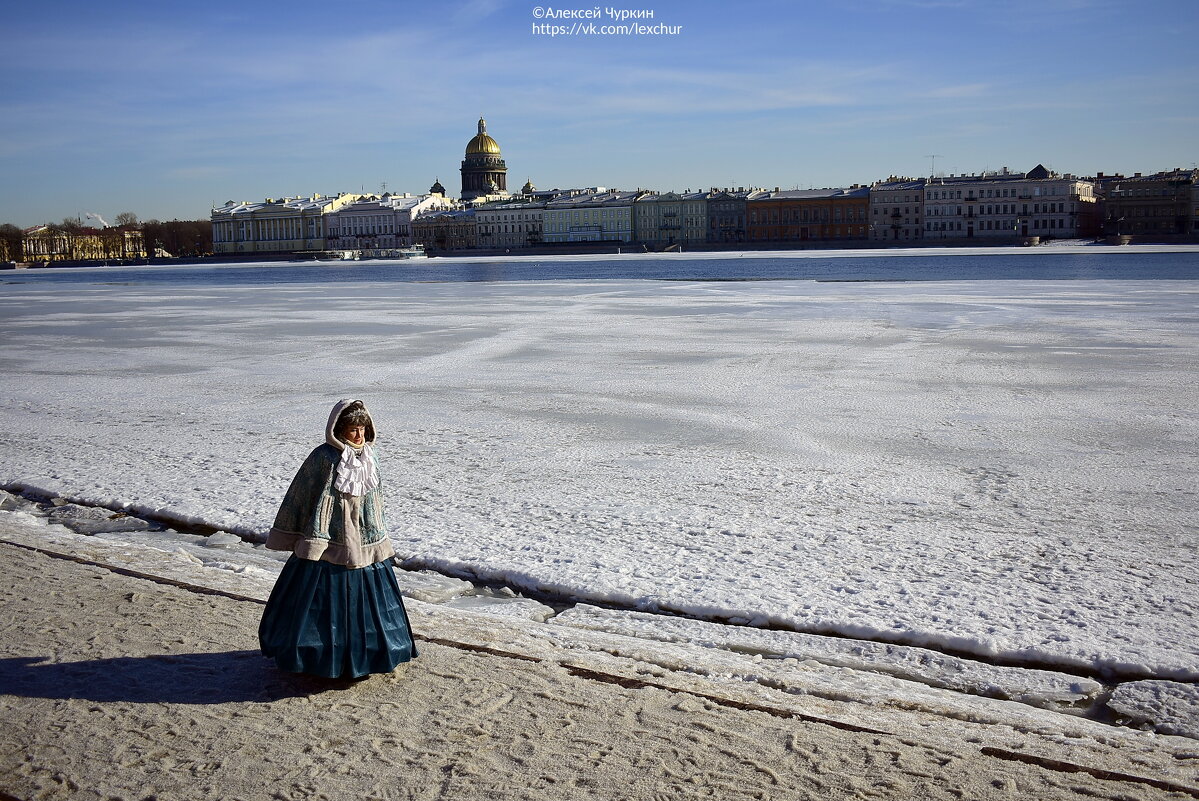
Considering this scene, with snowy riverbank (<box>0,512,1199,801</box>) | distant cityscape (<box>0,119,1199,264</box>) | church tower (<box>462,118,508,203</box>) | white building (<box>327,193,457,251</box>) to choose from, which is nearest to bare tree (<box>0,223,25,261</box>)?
distant cityscape (<box>0,119,1199,264</box>)

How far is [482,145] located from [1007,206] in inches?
1909

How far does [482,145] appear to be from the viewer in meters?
104

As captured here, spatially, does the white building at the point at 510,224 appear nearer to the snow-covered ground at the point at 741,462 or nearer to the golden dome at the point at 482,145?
the golden dome at the point at 482,145

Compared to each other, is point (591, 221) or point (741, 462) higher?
point (591, 221)

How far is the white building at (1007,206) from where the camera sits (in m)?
77.9

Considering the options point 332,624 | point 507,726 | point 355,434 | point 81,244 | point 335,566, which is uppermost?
point 81,244

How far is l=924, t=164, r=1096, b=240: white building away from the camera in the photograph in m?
77.9

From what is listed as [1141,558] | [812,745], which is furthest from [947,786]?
[1141,558]

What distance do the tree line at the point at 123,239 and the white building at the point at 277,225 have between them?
5.27m

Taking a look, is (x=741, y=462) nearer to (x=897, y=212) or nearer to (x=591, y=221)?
(x=897, y=212)

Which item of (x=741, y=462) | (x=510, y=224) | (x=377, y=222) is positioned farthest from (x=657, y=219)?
(x=741, y=462)

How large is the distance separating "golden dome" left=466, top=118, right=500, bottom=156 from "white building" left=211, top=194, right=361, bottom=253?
484 inches

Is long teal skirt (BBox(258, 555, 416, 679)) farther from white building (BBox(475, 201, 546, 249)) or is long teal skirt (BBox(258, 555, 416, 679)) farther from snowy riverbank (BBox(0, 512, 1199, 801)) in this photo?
white building (BBox(475, 201, 546, 249))

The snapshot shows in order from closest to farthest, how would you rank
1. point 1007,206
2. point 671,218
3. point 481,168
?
1. point 1007,206
2. point 671,218
3. point 481,168
